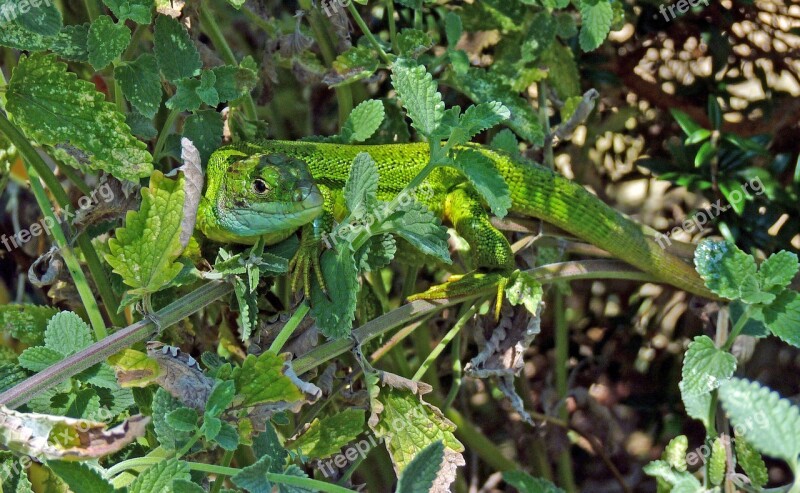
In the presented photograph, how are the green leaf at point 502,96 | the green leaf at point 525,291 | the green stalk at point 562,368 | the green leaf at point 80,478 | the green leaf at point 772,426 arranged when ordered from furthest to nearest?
the green stalk at point 562,368, the green leaf at point 502,96, the green leaf at point 525,291, the green leaf at point 80,478, the green leaf at point 772,426

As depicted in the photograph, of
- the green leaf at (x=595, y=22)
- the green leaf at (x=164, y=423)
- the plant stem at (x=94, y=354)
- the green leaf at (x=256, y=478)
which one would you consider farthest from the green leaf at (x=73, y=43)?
the green leaf at (x=595, y=22)

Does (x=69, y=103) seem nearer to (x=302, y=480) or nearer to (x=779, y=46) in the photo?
(x=302, y=480)

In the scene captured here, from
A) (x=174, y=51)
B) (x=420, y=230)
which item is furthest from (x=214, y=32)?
(x=420, y=230)

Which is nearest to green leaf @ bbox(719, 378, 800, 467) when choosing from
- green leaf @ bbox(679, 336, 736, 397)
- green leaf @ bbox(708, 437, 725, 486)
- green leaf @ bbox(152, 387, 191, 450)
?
green leaf @ bbox(679, 336, 736, 397)

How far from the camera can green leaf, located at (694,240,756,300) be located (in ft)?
4.58

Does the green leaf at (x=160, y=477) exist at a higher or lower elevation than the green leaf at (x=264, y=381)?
lower

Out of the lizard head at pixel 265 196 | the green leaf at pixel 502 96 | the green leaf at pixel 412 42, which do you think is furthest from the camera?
the green leaf at pixel 502 96

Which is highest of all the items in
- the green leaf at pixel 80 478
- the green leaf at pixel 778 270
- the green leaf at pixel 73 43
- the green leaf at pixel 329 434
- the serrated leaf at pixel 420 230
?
the green leaf at pixel 73 43

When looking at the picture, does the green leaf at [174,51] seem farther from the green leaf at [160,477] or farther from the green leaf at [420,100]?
the green leaf at [160,477]

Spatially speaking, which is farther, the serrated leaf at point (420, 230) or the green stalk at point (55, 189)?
the green stalk at point (55, 189)

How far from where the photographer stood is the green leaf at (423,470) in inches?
39.6

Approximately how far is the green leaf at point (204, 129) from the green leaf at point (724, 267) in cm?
87

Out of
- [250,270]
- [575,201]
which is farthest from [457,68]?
[250,270]

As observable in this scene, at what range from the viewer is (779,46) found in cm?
220
